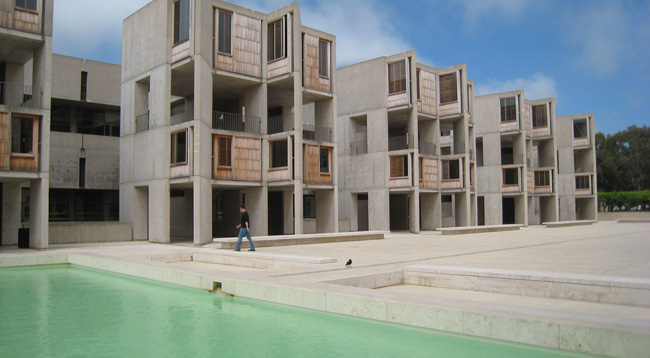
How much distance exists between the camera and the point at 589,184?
181 ft

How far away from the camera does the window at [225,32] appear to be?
26062 mm

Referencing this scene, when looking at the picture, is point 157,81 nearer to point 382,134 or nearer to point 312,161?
point 312,161

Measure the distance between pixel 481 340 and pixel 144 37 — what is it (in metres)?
25.4

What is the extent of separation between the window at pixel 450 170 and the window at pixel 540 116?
17.1 meters

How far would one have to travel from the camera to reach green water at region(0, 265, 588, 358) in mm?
6730

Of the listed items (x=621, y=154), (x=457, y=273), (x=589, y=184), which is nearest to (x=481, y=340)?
(x=457, y=273)

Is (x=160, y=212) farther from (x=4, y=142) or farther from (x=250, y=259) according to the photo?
(x=250, y=259)

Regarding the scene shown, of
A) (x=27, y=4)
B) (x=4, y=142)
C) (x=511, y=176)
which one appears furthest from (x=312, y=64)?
(x=511, y=176)

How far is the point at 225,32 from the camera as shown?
2628cm

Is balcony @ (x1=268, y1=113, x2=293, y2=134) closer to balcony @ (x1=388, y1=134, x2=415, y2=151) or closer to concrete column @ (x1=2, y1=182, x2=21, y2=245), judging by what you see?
balcony @ (x1=388, y1=134, x2=415, y2=151)

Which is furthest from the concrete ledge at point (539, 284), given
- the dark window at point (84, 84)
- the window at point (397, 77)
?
the dark window at point (84, 84)

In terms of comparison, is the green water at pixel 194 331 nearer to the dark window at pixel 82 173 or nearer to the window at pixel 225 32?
the window at pixel 225 32

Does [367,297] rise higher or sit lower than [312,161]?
lower

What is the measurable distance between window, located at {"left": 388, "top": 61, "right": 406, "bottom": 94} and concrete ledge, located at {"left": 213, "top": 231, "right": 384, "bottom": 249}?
12625 mm
